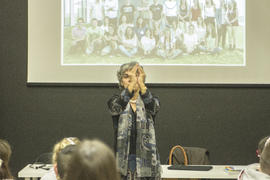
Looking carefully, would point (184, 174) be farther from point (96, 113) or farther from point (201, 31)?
point (201, 31)

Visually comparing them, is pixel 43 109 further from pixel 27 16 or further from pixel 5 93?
pixel 27 16

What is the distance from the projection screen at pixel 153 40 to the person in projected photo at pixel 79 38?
0.4 inches

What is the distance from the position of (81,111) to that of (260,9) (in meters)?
2.24

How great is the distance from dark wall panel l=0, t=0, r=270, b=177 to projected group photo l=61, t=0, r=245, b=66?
1.11ft

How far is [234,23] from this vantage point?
4.46 meters

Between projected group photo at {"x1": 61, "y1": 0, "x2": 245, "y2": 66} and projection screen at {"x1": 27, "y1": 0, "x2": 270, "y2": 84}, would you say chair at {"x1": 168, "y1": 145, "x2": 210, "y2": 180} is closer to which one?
projection screen at {"x1": 27, "y1": 0, "x2": 270, "y2": 84}

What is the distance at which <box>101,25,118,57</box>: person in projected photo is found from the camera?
4.48 metres

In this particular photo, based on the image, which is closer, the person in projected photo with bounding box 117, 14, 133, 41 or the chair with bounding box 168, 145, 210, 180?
the chair with bounding box 168, 145, 210, 180

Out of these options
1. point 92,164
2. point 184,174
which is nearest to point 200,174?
point 184,174

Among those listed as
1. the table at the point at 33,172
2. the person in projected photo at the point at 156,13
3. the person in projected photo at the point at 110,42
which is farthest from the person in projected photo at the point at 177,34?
the table at the point at 33,172

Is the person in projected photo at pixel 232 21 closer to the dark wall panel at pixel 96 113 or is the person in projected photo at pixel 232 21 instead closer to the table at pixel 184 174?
the dark wall panel at pixel 96 113

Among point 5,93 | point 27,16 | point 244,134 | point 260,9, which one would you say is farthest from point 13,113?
point 260,9

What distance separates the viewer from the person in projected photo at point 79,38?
4.48m

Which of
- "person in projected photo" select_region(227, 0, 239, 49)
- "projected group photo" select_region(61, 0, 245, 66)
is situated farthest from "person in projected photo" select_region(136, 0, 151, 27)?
"person in projected photo" select_region(227, 0, 239, 49)
